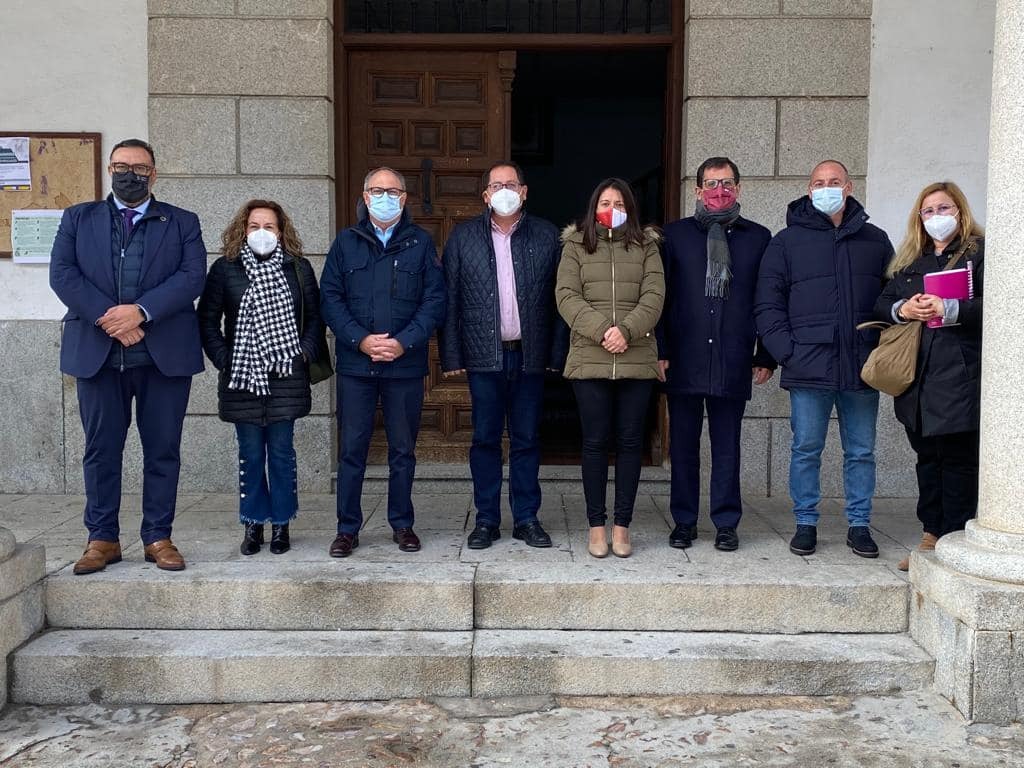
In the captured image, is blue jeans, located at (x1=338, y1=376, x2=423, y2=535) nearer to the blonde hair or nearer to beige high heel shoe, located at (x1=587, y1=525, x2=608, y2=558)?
beige high heel shoe, located at (x1=587, y1=525, x2=608, y2=558)

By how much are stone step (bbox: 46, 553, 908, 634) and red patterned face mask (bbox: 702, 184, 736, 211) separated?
5.76 feet

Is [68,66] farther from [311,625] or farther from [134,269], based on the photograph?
[311,625]

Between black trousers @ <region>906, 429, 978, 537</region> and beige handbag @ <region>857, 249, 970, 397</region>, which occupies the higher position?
beige handbag @ <region>857, 249, 970, 397</region>

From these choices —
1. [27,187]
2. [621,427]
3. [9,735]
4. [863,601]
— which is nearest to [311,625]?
[9,735]

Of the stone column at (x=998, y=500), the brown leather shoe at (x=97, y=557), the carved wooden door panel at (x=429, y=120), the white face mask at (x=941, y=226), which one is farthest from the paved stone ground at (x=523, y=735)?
the carved wooden door panel at (x=429, y=120)

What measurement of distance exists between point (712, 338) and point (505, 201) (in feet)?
3.89

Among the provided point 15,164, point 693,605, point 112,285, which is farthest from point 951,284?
point 15,164

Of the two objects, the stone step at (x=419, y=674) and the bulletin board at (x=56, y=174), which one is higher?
the bulletin board at (x=56, y=174)

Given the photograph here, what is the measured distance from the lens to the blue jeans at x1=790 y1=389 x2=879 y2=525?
4688 millimetres

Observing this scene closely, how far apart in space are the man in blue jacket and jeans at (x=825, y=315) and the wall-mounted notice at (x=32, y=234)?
4.40 m

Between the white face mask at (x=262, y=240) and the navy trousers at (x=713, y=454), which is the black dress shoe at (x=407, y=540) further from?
the white face mask at (x=262, y=240)

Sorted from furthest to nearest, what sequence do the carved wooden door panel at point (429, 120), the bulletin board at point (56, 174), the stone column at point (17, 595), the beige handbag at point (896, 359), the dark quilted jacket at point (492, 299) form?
the carved wooden door panel at point (429, 120) < the bulletin board at point (56, 174) < the dark quilted jacket at point (492, 299) < the beige handbag at point (896, 359) < the stone column at point (17, 595)

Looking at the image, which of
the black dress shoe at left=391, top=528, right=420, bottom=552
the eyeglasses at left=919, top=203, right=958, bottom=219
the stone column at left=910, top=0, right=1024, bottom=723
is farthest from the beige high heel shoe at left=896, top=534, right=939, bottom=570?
the black dress shoe at left=391, top=528, right=420, bottom=552

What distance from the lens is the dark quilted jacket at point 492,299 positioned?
4.76 m
